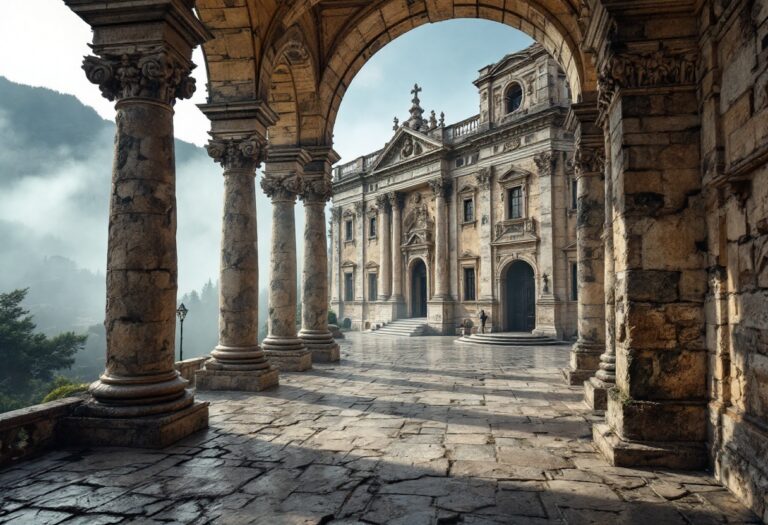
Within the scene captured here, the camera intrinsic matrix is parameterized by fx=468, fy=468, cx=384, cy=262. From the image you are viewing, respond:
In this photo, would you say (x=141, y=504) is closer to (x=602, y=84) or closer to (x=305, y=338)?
(x=602, y=84)

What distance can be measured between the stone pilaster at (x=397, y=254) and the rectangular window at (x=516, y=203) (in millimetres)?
7145

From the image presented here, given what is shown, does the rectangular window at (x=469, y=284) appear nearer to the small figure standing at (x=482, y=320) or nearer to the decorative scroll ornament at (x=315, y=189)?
the small figure standing at (x=482, y=320)

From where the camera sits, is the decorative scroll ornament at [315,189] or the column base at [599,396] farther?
the decorative scroll ornament at [315,189]

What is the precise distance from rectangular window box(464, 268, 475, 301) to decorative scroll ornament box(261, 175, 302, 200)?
15.0m

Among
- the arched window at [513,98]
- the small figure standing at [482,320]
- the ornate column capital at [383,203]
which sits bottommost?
the small figure standing at [482,320]

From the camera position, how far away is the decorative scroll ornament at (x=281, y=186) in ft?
33.3

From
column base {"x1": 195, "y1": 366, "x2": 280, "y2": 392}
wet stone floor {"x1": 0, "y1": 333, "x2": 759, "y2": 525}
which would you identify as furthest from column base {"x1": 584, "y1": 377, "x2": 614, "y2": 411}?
column base {"x1": 195, "y1": 366, "x2": 280, "y2": 392}

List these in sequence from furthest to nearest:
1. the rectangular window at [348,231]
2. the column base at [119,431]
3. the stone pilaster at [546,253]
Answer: the rectangular window at [348,231]
the stone pilaster at [546,253]
the column base at [119,431]

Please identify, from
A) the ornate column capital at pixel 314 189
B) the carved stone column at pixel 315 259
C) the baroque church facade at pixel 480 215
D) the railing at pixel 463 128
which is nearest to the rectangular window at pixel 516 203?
the baroque church facade at pixel 480 215

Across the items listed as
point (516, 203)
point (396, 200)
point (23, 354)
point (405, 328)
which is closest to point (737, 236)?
point (516, 203)

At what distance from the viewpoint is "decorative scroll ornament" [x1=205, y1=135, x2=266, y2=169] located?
25.8ft

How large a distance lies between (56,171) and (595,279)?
148 meters

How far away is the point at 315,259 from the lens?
36.9 feet

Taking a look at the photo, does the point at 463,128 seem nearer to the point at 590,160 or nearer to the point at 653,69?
the point at 590,160
